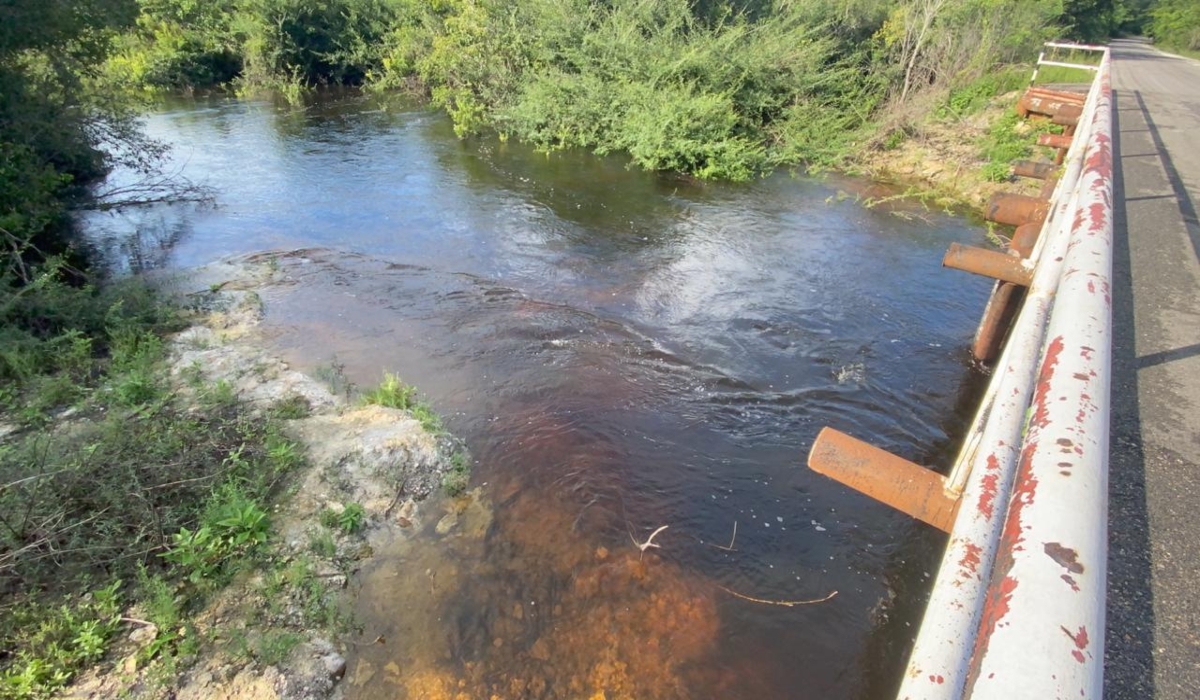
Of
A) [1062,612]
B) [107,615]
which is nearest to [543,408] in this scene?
[107,615]

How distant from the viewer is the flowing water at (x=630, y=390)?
3.75m

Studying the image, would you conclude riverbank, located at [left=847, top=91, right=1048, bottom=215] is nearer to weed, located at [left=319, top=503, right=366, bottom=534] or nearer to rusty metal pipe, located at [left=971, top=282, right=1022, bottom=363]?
rusty metal pipe, located at [left=971, top=282, right=1022, bottom=363]

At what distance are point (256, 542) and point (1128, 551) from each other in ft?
15.1

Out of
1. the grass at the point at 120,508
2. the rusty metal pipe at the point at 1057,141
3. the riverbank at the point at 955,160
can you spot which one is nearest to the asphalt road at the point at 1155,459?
the rusty metal pipe at the point at 1057,141

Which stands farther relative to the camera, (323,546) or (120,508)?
(323,546)

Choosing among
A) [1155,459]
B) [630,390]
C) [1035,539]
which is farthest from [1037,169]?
[1035,539]

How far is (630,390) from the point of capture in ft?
20.2

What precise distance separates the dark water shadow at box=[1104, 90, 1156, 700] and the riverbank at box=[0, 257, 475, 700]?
143 inches

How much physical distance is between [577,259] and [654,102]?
697cm

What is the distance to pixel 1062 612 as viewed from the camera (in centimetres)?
94

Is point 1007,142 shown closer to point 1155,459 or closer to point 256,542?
point 1155,459

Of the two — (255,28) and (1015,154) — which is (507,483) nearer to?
(1015,154)

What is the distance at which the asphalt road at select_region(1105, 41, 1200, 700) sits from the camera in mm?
1528

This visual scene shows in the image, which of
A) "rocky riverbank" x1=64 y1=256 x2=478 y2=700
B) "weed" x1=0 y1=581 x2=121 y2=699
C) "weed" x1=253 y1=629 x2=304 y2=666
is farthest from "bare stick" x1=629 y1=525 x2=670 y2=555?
"weed" x1=0 y1=581 x2=121 y2=699
